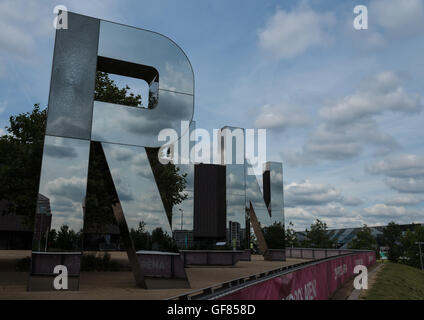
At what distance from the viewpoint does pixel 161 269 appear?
11.4 m

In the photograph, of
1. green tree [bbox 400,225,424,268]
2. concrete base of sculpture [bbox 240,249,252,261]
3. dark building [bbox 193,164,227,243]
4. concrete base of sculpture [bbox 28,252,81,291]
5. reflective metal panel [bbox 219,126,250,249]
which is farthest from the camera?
green tree [bbox 400,225,424,268]

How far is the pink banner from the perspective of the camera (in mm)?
5900

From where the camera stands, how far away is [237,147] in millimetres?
28844

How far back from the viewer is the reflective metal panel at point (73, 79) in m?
11.2

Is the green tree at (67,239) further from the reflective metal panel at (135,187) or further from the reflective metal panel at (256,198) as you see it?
the reflective metal panel at (256,198)

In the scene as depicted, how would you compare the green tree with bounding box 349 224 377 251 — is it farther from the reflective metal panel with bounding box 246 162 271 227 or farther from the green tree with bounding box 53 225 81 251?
the green tree with bounding box 53 225 81 251

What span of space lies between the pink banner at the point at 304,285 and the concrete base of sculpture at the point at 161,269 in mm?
4312

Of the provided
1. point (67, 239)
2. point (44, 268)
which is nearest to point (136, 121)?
point (67, 239)

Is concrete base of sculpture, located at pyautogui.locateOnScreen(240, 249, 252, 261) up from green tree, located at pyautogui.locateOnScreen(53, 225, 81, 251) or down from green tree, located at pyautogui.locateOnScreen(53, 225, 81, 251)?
down

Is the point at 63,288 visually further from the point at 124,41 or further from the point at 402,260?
the point at 402,260

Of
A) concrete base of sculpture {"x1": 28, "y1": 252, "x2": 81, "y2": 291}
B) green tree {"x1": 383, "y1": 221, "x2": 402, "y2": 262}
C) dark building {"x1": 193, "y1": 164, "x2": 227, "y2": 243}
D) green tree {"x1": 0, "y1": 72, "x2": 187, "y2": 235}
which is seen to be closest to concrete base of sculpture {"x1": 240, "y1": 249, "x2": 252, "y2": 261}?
green tree {"x1": 0, "y1": 72, "x2": 187, "y2": 235}

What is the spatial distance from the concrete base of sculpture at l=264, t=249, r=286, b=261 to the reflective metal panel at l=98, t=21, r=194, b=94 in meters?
21.4
